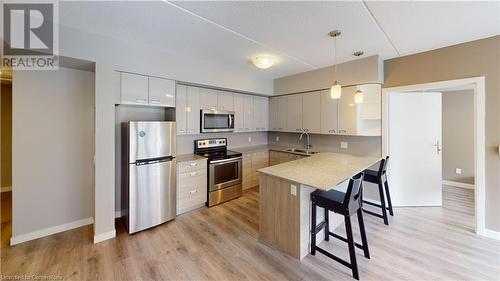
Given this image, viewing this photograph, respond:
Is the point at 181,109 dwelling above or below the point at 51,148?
above

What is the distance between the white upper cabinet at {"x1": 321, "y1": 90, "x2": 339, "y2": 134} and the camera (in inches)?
152

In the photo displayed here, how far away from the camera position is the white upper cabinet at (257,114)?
4.85 m

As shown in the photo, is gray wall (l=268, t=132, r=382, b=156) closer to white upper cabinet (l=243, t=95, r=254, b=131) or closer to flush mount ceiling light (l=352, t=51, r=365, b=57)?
white upper cabinet (l=243, t=95, r=254, b=131)

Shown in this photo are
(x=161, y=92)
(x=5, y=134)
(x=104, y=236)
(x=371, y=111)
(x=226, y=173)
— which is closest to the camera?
(x=104, y=236)

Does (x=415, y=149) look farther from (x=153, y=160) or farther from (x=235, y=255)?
(x=153, y=160)

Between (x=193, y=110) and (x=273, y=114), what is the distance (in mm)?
2187

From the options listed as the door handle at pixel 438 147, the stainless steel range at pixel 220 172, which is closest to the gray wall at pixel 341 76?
the door handle at pixel 438 147

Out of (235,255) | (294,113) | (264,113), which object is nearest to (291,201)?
(235,255)

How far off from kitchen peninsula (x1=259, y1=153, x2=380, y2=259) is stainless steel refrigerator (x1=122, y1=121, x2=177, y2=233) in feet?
4.77

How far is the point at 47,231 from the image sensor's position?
2.63 meters

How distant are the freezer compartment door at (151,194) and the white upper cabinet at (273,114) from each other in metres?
2.80

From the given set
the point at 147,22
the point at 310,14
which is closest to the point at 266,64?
the point at 310,14

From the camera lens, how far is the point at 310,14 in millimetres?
2008

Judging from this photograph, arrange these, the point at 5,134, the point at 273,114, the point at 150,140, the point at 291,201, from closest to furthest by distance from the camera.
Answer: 1. the point at 291,201
2. the point at 150,140
3. the point at 5,134
4. the point at 273,114
